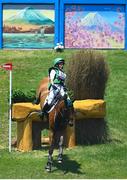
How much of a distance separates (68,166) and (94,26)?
734 inches

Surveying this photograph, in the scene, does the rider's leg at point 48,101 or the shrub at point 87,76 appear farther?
the shrub at point 87,76

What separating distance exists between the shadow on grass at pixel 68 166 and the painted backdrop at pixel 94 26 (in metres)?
17.7

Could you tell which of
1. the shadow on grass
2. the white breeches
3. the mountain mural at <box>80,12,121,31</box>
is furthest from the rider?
the mountain mural at <box>80,12,121,31</box>

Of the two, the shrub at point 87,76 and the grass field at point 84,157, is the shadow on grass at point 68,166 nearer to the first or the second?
the grass field at point 84,157

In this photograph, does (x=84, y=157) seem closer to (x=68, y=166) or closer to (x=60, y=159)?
(x=68, y=166)

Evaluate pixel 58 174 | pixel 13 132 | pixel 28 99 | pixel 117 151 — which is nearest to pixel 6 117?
pixel 13 132

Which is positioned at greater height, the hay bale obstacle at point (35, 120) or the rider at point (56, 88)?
the rider at point (56, 88)

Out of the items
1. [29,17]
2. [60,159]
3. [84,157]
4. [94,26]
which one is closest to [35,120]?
[84,157]

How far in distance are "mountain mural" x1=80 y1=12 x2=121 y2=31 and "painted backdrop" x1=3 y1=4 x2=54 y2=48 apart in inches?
66.0

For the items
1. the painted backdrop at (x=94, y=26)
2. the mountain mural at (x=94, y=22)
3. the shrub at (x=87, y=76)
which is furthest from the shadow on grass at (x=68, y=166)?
the mountain mural at (x=94, y=22)

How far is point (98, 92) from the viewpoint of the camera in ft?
40.5

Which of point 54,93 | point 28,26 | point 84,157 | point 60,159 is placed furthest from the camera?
point 28,26

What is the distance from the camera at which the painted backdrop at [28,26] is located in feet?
92.3

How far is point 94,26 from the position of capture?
2836 centimetres
